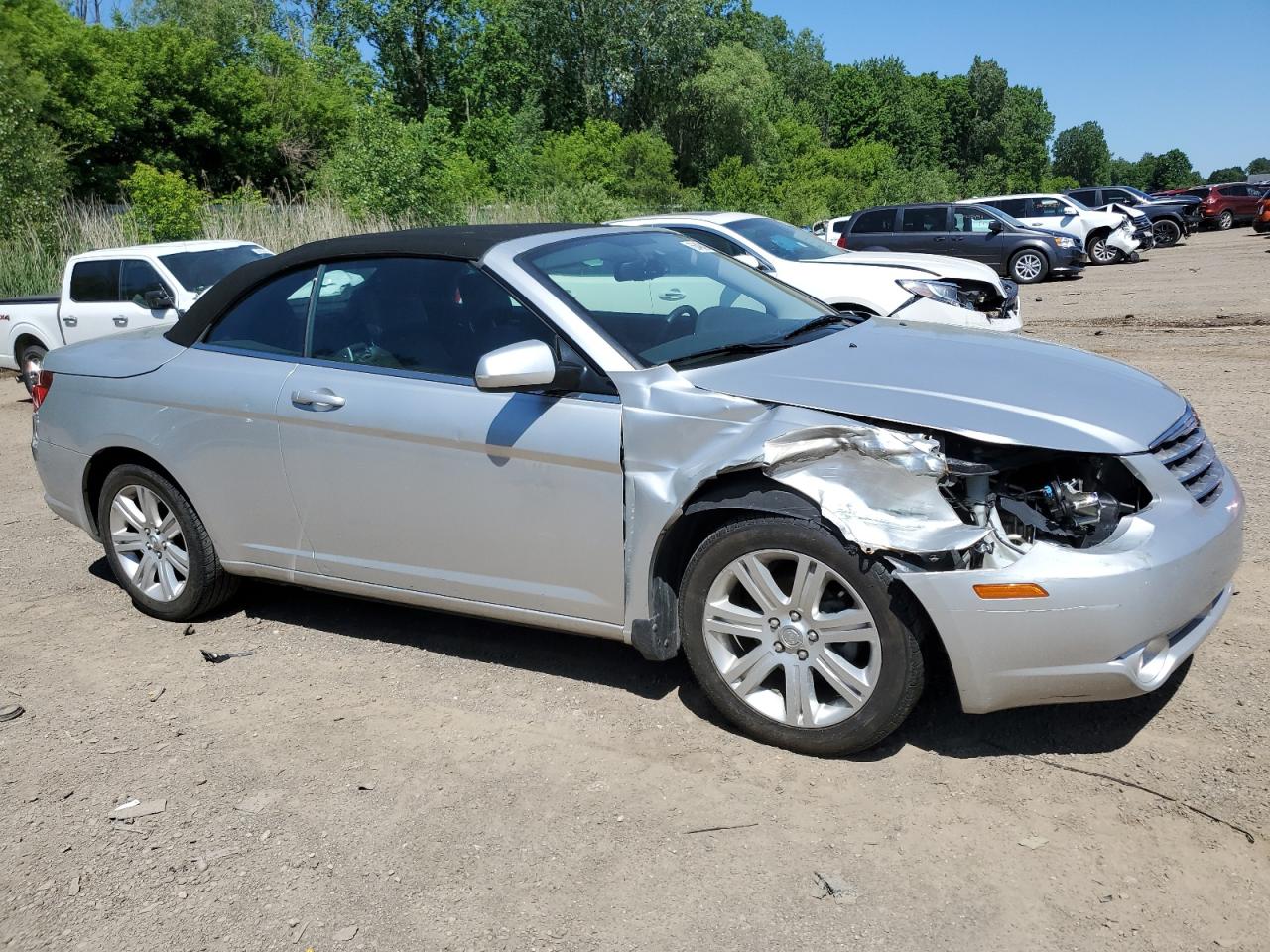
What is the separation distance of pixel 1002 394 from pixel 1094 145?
15438cm

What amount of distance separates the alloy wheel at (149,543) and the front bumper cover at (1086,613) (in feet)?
11.3

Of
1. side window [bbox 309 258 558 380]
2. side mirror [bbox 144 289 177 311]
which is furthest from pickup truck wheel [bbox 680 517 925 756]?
side mirror [bbox 144 289 177 311]

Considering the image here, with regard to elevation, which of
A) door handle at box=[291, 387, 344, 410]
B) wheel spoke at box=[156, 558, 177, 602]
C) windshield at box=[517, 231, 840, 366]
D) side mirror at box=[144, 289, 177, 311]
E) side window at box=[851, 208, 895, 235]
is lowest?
wheel spoke at box=[156, 558, 177, 602]

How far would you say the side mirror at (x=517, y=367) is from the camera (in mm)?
3828

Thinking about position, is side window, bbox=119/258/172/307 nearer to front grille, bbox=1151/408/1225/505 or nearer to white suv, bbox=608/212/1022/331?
white suv, bbox=608/212/1022/331

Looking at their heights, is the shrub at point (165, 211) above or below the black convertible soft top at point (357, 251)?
above

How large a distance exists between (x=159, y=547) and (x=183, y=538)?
20 cm

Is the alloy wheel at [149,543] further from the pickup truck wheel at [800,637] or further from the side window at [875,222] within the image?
the side window at [875,222]

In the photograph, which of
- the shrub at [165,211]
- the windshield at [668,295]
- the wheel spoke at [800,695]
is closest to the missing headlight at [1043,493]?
the wheel spoke at [800,695]

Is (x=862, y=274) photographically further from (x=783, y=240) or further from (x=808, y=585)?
(x=808, y=585)

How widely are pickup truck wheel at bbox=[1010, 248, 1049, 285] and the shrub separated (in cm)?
1558

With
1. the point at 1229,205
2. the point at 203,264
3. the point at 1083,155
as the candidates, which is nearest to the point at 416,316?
the point at 203,264

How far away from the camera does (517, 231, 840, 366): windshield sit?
4188 millimetres

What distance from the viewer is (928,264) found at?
1156 centimetres
